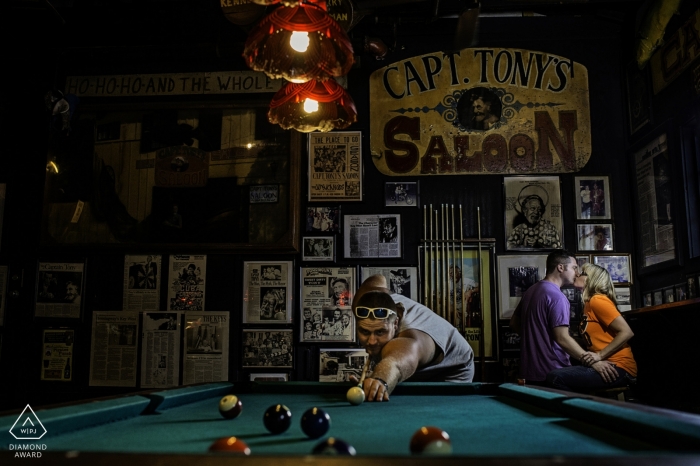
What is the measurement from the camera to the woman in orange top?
4359 mm

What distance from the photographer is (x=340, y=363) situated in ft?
17.2

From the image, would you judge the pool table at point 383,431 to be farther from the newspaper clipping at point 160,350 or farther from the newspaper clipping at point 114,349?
the newspaper clipping at point 114,349

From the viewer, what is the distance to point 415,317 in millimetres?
3828

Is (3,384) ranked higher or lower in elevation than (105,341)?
lower

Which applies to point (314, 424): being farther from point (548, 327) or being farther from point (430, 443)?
point (548, 327)

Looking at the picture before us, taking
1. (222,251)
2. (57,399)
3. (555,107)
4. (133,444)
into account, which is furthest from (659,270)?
(57,399)

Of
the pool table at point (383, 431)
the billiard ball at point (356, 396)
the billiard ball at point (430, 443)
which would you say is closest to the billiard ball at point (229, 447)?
the pool table at point (383, 431)

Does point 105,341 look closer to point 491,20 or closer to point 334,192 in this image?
point 334,192

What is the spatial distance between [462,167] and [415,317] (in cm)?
207

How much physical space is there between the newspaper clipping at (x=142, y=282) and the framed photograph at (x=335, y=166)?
1.56 meters

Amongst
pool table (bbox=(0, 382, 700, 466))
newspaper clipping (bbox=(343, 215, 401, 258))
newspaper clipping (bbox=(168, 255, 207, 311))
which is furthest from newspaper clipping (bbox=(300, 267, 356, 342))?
pool table (bbox=(0, 382, 700, 466))

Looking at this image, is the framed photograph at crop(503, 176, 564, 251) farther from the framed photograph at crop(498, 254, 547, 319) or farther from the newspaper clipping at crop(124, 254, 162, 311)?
the newspaper clipping at crop(124, 254, 162, 311)

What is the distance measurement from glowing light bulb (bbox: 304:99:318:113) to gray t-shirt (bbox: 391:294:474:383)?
138 cm

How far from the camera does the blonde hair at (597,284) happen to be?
Result: 4.67m
